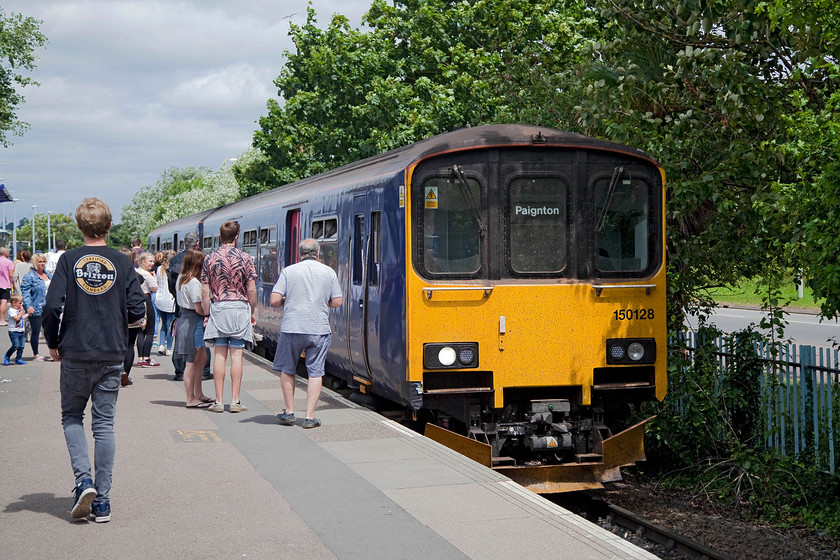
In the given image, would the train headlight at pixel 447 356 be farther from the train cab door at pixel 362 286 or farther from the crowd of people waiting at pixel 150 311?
the crowd of people waiting at pixel 150 311

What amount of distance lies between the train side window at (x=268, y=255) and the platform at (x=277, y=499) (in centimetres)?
646

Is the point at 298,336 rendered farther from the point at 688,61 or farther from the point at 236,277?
the point at 688,61

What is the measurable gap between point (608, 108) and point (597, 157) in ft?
8.90

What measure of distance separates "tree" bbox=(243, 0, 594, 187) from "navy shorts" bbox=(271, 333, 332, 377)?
15686mm

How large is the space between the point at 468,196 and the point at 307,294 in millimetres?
1826

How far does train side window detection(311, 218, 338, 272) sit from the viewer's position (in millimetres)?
12172

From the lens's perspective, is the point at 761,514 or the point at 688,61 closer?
the point at 761,514

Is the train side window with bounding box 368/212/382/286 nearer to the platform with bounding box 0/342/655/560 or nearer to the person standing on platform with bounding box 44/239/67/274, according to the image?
the platform with bounding box 0/342/655/560

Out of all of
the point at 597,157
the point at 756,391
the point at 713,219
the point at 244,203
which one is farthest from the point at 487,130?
the point at 244,203

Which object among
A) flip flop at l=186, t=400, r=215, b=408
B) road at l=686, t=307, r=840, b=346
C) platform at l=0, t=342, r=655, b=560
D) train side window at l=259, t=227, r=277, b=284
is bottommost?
platform at l=0, t=342, r=655, b=560

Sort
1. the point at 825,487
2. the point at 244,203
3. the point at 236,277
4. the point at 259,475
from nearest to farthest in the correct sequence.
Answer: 1. the point at 259,475
2. the point at 825,487
3. the point at 236,277
4. the point at 244,203

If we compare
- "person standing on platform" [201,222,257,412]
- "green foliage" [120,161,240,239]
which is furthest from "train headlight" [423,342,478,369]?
"green foliage" [120,161,240,239]

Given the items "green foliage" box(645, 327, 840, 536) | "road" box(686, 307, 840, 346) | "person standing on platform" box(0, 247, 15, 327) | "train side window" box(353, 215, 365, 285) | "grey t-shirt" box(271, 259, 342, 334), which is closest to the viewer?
"green foliage" box(645, 327, 840, 536)

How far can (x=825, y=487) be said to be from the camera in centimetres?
934
